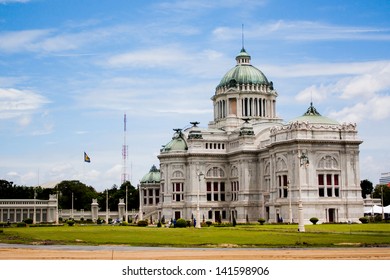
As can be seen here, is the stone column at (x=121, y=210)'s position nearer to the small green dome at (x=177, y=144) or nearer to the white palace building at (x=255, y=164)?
the white palace building at (x=255, y=164)

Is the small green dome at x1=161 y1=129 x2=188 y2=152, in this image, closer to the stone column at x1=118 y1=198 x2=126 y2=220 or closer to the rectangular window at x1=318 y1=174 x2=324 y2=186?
the stone column at x1=118 y1=198 x2=126 y2=220

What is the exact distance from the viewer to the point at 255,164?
4523 inches

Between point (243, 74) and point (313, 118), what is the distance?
104ft

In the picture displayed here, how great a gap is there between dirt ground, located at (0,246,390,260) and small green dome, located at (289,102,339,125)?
6542 cm

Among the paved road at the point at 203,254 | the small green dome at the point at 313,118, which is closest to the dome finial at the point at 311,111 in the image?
the small green dome at the point at 313,118

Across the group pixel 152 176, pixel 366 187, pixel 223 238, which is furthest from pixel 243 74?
pixel 223 238

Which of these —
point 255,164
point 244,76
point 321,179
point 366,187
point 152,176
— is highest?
point 244,76

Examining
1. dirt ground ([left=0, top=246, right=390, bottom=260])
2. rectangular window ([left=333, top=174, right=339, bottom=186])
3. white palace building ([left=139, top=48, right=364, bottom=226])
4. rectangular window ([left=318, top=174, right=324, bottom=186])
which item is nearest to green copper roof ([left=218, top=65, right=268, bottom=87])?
white palace building ([left=139, top=48, right=364, bottom=226])

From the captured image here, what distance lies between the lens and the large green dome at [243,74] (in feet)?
418

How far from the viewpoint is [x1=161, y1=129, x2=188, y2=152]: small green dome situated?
124000 millimetres

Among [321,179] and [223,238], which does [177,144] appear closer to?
[321,179]

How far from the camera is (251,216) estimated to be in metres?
113
